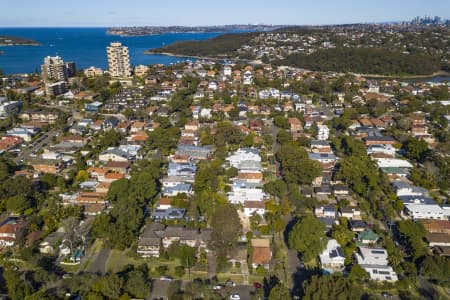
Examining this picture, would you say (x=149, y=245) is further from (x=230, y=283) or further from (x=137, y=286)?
(x=230, y=283)

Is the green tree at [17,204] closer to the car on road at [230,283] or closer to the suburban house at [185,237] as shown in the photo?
the suburban house at [185,237]

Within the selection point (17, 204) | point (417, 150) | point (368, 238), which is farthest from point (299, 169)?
point (17, 204)

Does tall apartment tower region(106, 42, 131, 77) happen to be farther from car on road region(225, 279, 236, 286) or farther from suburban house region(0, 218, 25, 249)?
car on road region(225, 279, 236, 286)

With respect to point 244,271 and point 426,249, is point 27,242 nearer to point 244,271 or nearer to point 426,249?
point 244,271

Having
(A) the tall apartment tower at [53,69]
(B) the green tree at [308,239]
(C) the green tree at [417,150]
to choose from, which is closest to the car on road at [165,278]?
(B) the green tree at [308,239]

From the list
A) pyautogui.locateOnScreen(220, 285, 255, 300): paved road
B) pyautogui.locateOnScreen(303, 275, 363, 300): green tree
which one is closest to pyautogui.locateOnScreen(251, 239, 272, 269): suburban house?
pyautogui.locateOnScreen(220, 285, 255, 300): paved road
